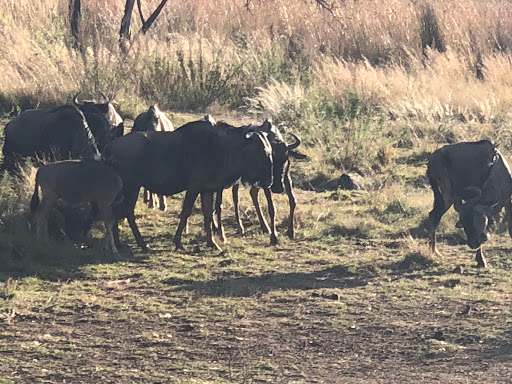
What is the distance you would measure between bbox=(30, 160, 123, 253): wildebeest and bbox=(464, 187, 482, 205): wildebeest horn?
11.8ft

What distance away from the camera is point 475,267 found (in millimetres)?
9648

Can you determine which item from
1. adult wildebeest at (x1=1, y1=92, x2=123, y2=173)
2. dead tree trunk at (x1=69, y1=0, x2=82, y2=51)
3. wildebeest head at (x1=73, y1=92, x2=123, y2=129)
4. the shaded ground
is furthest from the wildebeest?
dead tree trunk at (x1=69, y1=0, x2=82, y2=51)

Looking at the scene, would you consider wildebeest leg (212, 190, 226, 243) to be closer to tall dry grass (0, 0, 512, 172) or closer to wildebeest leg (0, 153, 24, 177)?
wildebeest leg (0, 153, 24, 177)

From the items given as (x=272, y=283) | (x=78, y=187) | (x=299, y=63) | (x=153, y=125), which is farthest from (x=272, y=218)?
(x=299, y=63)

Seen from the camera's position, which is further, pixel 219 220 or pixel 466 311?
pixel 219 220

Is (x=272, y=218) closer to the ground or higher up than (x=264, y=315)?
higher up

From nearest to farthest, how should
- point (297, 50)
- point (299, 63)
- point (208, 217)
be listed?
1. point (208, 217)
2. point (299, 63)
3. point (297, 50)

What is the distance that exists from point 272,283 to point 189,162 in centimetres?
185

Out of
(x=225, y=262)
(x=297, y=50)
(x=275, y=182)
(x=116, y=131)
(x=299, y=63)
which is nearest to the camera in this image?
(x=225, y=262)

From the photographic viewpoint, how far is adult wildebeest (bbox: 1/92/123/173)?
10.7m

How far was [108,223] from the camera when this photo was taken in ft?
31.7

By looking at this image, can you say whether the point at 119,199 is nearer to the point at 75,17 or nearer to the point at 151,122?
the point at 151,122

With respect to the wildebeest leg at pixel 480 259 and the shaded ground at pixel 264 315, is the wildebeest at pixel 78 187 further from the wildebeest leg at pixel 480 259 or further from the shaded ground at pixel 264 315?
the wildebeest leg at pixel 480 259

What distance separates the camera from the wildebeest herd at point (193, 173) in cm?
948
